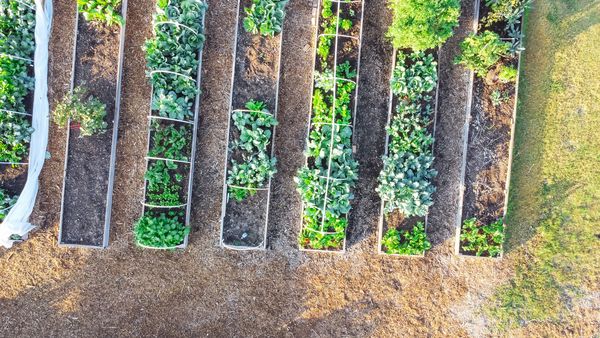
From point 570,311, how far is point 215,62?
7775 millimetres

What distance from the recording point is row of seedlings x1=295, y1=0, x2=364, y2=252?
7.25 metres

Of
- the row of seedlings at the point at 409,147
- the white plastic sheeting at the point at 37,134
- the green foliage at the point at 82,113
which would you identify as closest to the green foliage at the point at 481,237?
the row of seedlings at the point at 409,147

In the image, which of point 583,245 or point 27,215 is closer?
point 27,215

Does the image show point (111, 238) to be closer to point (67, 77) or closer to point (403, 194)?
point (67, 77)

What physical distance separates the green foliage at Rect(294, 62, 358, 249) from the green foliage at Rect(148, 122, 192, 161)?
2035 millimetres

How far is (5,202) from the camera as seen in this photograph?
7.20 meters

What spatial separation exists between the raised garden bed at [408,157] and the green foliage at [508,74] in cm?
109

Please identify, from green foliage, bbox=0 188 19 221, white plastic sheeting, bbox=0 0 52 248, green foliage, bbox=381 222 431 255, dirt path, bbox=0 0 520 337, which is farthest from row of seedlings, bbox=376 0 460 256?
green foliage, bbox=0 188 19 221

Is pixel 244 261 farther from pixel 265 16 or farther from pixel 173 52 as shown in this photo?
pixel 265 16

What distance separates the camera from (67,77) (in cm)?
748

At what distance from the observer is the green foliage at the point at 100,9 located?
280 inches

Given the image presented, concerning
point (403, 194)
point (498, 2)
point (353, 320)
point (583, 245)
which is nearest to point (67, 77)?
point (403, 194)

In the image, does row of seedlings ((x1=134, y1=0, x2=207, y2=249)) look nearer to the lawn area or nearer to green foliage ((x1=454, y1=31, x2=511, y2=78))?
green foliage ((x1=454, y1=31, x2=511, y2=78))

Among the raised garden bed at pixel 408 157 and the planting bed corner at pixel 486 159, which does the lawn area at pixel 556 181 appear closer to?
the planting bed corner at pixel 486 159
